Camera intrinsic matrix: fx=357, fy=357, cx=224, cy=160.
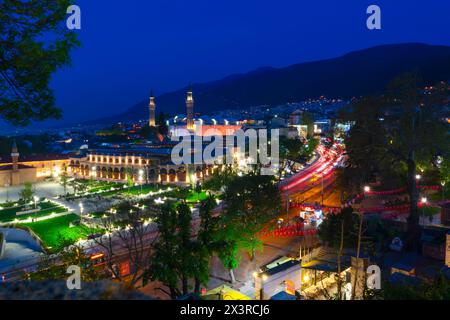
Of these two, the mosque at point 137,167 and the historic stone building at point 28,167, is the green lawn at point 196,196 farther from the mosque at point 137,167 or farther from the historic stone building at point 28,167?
the historic stone building at point 28,167

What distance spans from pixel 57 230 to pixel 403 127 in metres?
22.2

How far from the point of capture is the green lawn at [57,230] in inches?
873

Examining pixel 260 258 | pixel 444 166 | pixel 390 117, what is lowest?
pixel 260 258

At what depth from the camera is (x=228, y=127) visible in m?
76.3

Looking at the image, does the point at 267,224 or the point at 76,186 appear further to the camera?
the point at 76,186

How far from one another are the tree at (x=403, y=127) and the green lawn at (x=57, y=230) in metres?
15.9

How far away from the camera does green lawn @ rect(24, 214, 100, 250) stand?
22170 mm

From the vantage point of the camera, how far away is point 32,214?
29.4 m

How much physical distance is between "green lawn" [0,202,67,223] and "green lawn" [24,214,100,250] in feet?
8.26

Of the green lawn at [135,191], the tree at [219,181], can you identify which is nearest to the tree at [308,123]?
the green lawn at [135,191]

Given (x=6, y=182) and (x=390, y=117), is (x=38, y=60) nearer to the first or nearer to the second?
(x=390, y=117)

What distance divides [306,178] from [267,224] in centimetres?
1687
